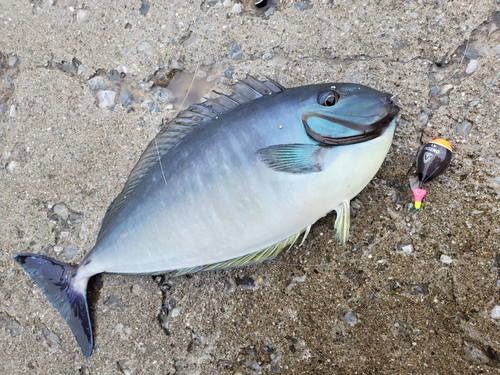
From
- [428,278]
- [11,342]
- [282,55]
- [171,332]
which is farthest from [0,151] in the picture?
[428,278]

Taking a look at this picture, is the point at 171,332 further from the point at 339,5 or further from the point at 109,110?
the point at 339,5

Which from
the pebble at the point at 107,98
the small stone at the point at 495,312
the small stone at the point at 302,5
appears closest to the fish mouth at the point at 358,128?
the small stone at the point at 302,5

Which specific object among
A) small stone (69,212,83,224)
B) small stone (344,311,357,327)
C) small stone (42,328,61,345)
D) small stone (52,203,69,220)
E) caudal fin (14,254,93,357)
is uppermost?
small stone (52,203,69,220)

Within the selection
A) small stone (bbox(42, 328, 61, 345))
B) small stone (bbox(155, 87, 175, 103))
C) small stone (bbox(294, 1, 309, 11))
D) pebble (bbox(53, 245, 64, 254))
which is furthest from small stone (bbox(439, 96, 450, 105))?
small stone (bbox(42, 328, 61, 345))

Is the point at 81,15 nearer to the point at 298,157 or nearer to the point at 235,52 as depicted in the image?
the point at 235,52

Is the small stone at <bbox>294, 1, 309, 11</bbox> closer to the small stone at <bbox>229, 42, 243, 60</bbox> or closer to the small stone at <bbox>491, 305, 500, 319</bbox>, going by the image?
the small stone at <bbox>229, 42, 243, 60</bbox>
